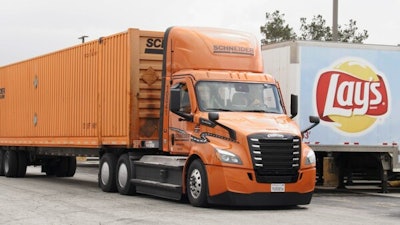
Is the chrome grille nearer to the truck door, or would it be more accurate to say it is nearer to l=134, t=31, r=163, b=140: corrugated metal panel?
the truck door

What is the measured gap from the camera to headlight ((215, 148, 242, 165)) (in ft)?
47.5

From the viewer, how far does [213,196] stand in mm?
14547

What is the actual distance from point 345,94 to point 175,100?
554 cm

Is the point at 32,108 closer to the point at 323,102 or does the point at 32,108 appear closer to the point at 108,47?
the point at 108,47

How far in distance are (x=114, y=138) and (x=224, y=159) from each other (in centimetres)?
477

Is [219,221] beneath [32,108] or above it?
beneath

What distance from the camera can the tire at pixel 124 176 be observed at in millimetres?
17766


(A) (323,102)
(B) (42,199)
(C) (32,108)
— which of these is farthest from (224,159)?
(C) (32,108)

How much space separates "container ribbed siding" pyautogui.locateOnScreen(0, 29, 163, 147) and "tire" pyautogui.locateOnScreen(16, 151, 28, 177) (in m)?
0.57

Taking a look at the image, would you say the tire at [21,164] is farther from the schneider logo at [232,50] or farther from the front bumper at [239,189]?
the front bumper at [239,189]

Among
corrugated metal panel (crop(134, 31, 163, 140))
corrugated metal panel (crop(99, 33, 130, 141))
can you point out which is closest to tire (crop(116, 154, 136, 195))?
corrugated metal panel (crop(99, 33, 130, 141))

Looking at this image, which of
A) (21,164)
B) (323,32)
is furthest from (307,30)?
(21,164)

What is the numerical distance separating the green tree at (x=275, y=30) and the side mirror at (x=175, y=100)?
3203 centimetres

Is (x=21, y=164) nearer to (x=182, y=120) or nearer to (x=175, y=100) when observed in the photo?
(x=182, y=120)
